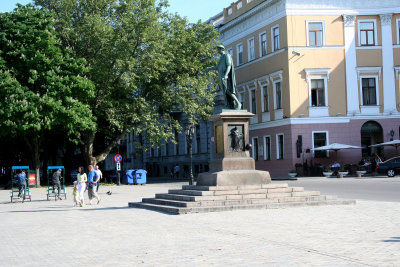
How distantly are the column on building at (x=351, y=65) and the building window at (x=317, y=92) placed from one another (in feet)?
6.11

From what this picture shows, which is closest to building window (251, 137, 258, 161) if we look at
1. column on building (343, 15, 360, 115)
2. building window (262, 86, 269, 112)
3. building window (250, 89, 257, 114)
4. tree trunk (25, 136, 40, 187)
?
building window (250, 89, 257, 114)

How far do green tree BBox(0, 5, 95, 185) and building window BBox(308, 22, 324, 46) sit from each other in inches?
669

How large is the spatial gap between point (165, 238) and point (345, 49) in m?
34.7

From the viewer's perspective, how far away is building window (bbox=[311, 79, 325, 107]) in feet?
139

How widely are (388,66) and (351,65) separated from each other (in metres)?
2.84

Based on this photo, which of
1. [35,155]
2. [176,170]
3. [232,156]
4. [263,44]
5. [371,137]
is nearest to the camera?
[232,156]

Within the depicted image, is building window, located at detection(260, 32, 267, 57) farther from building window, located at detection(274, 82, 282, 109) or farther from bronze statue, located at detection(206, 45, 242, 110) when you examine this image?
bronze statue, located at detection(206, 45, 242, 110)

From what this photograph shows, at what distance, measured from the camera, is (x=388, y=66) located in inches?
1670

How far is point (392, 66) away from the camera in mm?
42438

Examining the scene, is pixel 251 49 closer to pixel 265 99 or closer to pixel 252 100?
pixel 252 100

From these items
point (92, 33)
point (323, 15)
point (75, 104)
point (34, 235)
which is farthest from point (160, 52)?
point (34, 235)

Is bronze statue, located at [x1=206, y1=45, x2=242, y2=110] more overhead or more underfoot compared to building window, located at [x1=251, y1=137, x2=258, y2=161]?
more overhead

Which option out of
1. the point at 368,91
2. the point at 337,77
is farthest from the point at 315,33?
the point at 368,91

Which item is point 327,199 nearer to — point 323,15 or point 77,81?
point 77,81
